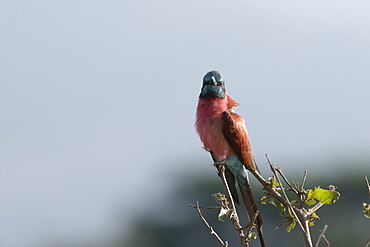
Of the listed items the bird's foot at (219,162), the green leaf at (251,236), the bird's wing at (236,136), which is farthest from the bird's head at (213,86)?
the green leaf at (251,236)

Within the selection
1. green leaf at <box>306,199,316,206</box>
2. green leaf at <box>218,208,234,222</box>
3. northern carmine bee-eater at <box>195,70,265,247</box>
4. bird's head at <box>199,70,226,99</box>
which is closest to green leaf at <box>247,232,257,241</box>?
green leaf at <box>218,208,234,222</box>

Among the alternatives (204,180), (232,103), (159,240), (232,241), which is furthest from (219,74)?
(204,180)

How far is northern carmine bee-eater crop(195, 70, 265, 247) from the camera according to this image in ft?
18.8

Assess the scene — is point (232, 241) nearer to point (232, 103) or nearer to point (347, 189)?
point (347, 189)

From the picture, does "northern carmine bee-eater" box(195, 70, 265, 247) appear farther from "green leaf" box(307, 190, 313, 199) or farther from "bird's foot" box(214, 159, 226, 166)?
"green leaf" box(307, 190, 313, 199)

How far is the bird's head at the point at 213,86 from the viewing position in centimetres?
583

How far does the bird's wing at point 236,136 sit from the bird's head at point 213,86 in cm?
15

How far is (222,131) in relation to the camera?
5.75m

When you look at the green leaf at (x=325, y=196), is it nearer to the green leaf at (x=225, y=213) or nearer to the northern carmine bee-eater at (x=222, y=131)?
the green leaf at (x=225, y=213)

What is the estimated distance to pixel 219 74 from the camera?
5.87m

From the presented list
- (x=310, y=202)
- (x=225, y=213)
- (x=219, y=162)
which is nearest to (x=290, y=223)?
(x=310, y=202)

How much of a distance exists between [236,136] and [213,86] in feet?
1.30

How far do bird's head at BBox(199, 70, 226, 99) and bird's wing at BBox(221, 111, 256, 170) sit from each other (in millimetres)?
152

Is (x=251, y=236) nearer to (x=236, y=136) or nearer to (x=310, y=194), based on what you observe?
(x=310, y=194)
